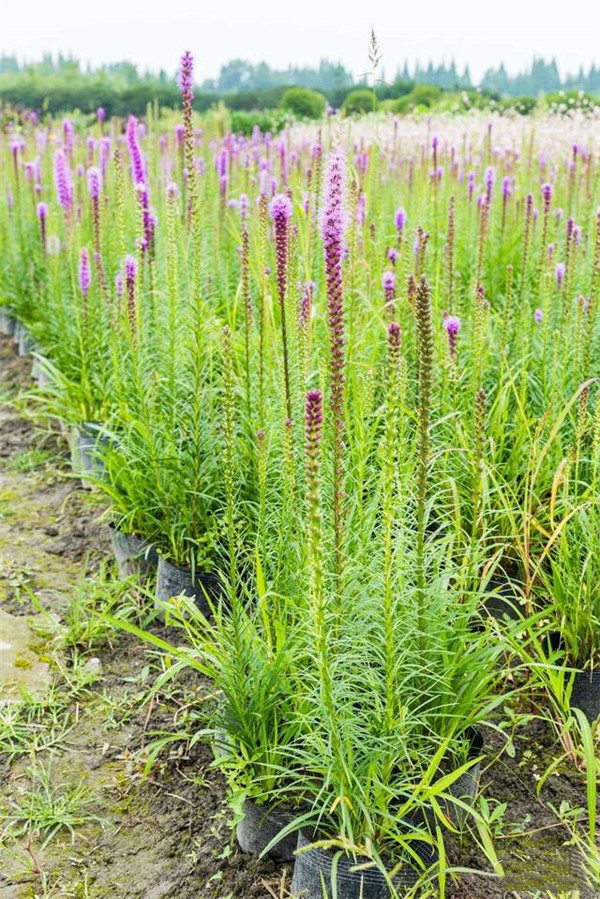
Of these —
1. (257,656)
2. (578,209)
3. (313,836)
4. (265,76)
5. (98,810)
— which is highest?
(265,76)

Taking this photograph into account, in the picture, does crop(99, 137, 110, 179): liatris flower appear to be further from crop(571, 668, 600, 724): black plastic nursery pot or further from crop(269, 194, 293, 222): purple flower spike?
crop(571, 668, 600, 724): black plastic nursery pot

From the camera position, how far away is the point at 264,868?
Answer: 233 centimetres

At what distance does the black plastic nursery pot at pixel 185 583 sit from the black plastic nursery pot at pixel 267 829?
1086 mm

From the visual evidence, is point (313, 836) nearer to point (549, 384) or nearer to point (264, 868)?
point (264, 868)

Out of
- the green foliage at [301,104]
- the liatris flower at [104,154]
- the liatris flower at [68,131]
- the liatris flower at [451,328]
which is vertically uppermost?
the green foliage at [301,104]

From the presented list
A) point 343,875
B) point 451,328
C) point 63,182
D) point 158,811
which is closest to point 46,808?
point 158,811

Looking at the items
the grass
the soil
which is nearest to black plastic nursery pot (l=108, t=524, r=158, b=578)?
the soil

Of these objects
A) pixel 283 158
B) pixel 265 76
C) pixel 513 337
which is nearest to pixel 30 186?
pixel 283 158

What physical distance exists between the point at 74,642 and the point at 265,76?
115 m

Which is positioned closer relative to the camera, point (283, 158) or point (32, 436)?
point (32, 436)

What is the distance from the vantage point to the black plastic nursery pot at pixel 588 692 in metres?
2.82

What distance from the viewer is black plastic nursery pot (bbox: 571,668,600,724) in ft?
9.24

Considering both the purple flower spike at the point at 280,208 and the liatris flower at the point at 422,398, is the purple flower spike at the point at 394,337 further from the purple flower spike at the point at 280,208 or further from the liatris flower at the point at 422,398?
the purple flower spike at the point at 280,208

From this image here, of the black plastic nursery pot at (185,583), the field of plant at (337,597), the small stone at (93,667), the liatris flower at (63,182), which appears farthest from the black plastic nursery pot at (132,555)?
the liatris flower at (63,182)
